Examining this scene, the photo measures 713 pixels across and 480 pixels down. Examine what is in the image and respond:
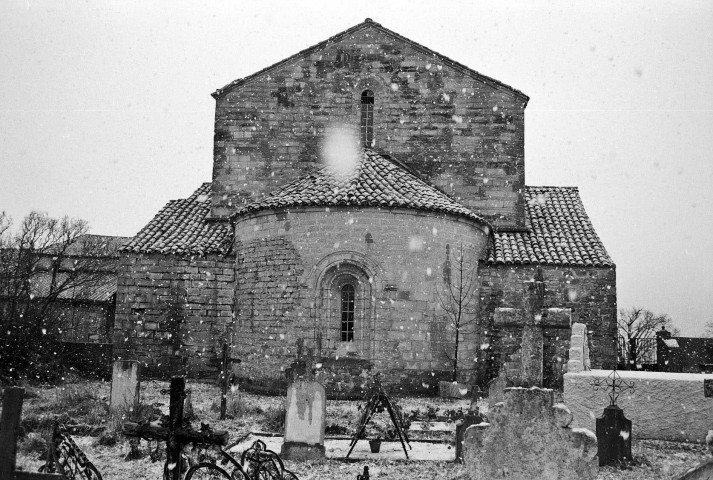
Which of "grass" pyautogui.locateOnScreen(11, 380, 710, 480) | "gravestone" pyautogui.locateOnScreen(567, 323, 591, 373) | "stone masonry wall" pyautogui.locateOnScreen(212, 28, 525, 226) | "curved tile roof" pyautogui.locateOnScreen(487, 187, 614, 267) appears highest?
"stone masonry wall" pyautogui.locateOnScreen(212, 28, 525, 226)

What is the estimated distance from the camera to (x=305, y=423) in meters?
9.06

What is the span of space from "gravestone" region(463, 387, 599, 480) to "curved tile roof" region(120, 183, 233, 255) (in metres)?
13.5

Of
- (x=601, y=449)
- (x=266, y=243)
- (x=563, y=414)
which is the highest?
(x=266, y=243)

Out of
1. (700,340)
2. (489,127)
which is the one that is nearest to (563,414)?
(489,127)

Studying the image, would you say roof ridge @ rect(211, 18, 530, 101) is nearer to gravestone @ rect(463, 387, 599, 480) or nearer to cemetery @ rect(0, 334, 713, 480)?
cemetery @ rect(0, 334, 713, 480)

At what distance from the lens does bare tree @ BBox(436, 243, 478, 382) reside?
51.0ft

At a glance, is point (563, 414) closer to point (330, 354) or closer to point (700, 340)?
point (330, 354)

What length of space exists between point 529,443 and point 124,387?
7353 mm

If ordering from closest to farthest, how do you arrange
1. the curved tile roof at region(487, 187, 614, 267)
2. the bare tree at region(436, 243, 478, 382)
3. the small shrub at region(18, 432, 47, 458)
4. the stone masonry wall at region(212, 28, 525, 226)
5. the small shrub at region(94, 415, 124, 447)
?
the small shrub at region(18, 432, 47, 458)
the small shrub at region(94, 415, 124, 447)
the bare tree at region(436, 243, 478, 382)
the curved tile roof at region(487, 187, 614, 267)
the stone masonry wall at region(212, 28, 525, 226)

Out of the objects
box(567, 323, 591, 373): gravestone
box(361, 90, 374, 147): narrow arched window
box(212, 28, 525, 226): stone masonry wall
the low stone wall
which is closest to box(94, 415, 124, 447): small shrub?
the low stone wall

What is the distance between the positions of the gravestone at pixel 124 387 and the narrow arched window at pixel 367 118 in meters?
10.1

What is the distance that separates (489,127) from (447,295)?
5.61 meters

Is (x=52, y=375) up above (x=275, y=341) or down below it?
below

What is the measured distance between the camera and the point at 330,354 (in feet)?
49.0
